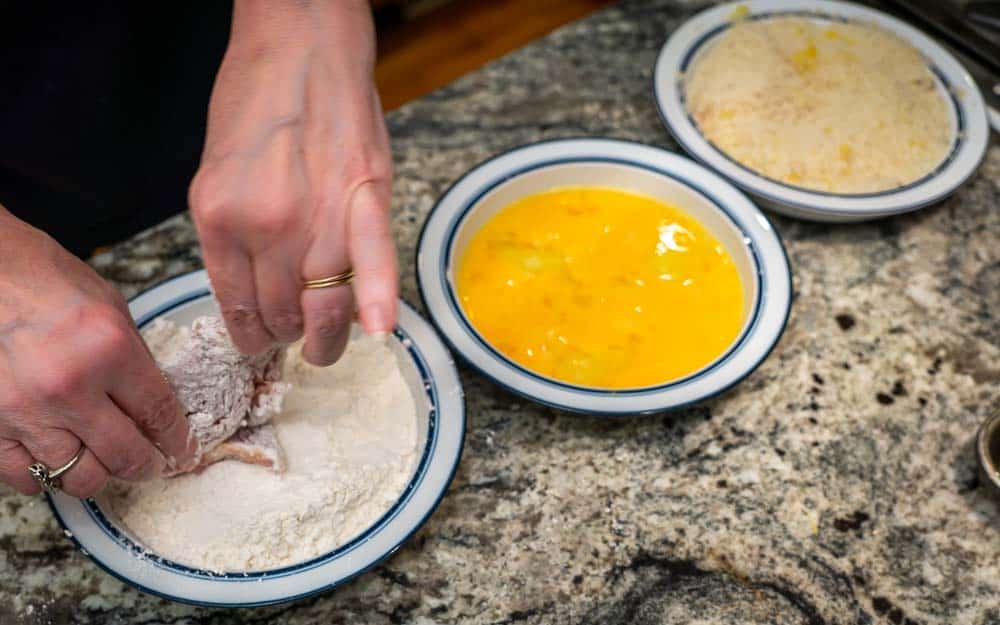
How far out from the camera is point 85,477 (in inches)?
35.7

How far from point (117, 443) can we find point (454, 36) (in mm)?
2457

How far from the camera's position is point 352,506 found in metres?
1.02

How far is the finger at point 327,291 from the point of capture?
82 centimetres

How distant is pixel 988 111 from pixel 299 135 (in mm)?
1378

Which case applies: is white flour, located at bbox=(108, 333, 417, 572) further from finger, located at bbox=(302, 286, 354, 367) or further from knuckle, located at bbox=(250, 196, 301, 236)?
knuckle, located at bbox=(250, 196, 301, 236)

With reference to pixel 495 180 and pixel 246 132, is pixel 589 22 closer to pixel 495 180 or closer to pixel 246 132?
pixel 495 180

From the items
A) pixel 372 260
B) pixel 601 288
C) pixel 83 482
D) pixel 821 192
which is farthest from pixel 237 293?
pixel 821 192

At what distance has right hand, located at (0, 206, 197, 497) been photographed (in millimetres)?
812

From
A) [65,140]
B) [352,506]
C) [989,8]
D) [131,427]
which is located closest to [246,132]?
[131,427]

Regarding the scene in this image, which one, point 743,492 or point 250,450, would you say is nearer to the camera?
point 250,450

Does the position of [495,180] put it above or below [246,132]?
below

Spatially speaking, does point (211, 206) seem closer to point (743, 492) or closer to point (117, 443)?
point (117, 443)

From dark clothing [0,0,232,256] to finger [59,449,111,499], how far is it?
63 centimetres

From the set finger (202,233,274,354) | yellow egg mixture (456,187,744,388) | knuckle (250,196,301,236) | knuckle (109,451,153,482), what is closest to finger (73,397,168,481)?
knuckle (109,451,153,482)
